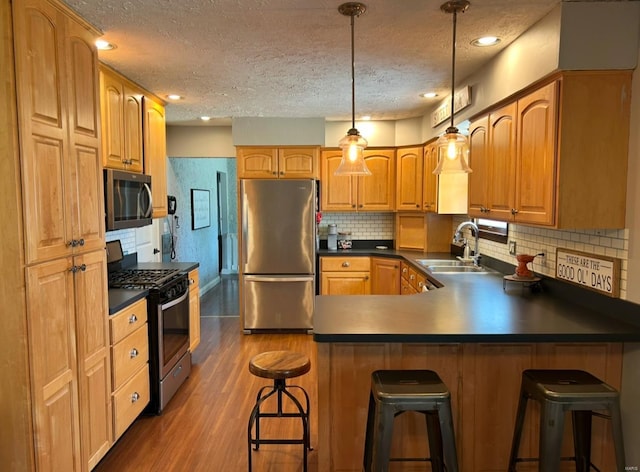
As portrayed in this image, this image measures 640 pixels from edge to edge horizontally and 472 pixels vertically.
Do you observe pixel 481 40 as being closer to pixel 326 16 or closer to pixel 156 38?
pixel 326 16

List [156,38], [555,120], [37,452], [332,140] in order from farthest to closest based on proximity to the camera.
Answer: [332,140]
[156,38]
[555,120]
[37,452]

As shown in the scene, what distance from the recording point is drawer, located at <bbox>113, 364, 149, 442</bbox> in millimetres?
2545

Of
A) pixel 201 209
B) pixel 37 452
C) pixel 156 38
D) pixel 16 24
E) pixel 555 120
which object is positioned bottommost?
pixel 37 452

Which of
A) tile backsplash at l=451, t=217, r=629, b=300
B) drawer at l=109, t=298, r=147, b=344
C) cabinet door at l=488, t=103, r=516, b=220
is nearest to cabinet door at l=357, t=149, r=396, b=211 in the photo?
tile backsplash at l=451, t=217, r=629, b=300

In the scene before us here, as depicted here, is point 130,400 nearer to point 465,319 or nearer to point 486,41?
point 465,319

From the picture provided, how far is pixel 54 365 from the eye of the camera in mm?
1962

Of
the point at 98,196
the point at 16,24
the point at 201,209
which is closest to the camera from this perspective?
the point at 16,24

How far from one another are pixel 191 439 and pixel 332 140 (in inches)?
140

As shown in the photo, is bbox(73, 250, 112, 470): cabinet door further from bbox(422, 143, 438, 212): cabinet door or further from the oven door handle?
bbox(422, 143, 438, 212): cabinet door

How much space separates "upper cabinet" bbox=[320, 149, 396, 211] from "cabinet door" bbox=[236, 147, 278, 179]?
62 centimetres

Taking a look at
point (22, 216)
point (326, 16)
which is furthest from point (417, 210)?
point (22, 216)

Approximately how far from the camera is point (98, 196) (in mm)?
2354

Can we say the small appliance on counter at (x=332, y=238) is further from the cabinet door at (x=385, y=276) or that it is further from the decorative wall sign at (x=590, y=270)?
the decorative wall sign at (x=590, y=270)

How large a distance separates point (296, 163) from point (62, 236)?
3.15 meters
